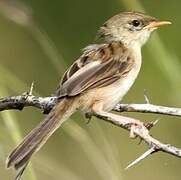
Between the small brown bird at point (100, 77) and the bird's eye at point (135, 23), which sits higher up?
the bird's eye at point (135, 23)

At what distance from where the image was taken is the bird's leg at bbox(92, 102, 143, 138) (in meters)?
4.66

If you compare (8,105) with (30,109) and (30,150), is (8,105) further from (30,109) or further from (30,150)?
(30,109)

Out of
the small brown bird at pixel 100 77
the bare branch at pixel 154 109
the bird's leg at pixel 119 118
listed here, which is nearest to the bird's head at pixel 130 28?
the small brown bird at pixel 100 77

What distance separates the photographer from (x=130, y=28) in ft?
19.9

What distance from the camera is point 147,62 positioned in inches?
356

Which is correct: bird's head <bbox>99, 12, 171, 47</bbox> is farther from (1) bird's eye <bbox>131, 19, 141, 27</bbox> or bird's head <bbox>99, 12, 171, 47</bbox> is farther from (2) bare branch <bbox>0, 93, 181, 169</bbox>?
Answer: (2) bare branch <bbox>0, 93, 181, 169</bbox>

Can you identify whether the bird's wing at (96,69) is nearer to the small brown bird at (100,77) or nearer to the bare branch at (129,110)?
the small brown bird at (100,77)

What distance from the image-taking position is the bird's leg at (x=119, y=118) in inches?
183

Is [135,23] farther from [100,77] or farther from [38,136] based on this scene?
[38,136]

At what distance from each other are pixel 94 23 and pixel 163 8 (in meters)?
0.78

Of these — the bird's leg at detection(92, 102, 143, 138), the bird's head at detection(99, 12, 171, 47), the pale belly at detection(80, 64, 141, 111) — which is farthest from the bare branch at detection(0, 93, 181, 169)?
the bird's head at detection(99, 12, 171, 47)

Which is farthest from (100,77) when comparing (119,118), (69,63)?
(69,63)

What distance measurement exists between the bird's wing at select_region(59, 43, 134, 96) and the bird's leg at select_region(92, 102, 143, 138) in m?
0.13

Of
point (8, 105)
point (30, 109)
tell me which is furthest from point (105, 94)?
point (30, 109)
